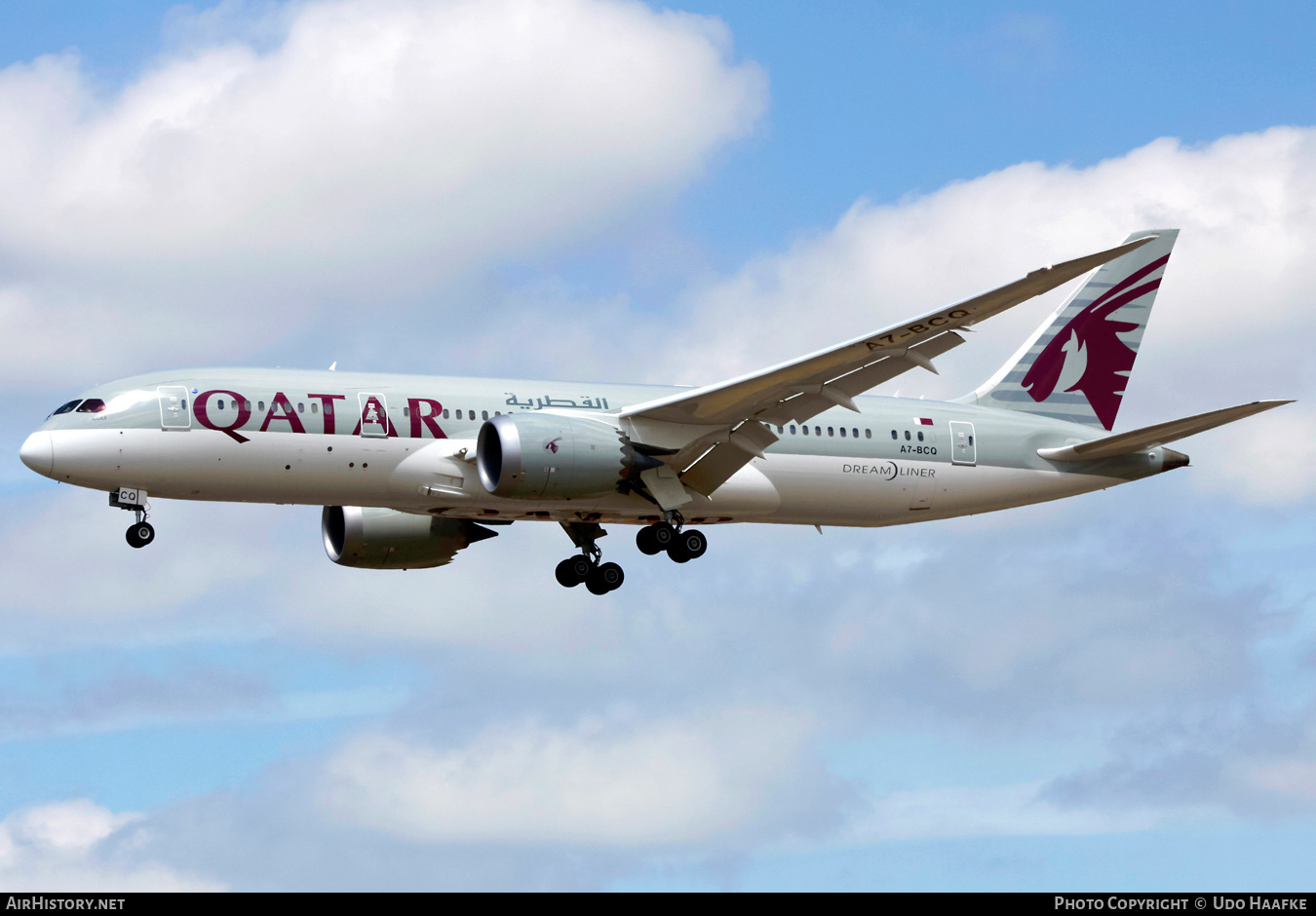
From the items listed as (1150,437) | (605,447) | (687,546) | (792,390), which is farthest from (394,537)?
(1150,437)

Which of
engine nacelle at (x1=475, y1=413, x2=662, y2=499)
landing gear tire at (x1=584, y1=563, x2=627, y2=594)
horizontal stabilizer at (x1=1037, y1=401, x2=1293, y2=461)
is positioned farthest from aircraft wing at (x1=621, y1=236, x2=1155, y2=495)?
horizontal stabilizer at (x1=1037, y1=401, x2=1293, y2=461)

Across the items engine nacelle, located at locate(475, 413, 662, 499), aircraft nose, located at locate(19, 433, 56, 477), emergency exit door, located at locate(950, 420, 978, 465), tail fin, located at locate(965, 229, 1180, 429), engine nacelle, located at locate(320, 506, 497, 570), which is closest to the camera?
aircraft nose, located at locate(19, 433, 56, 477)

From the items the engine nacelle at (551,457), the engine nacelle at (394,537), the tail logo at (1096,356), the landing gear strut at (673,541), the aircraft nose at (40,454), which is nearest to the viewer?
the aircraft nose at (40,454)

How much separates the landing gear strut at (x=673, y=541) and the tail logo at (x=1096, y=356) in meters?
10.8

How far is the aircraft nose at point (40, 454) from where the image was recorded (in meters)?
36.7

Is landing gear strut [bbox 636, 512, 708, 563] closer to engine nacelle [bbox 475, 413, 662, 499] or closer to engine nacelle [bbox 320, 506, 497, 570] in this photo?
engine nacelle [bbox 475, 413, 662, 499]

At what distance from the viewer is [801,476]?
41719 mm

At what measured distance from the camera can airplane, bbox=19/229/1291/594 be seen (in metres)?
36.8

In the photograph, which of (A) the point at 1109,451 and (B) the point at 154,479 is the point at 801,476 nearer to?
(A) the point at 1109,451

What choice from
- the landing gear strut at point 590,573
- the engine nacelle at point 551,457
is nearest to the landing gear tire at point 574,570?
the landing gear strut at point 590,573

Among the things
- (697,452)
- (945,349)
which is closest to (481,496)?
(697,452)

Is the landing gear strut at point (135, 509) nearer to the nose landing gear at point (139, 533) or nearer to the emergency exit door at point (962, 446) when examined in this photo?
the nose landing gear at point (139, 533)

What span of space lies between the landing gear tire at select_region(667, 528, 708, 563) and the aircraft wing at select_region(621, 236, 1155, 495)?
124 cm

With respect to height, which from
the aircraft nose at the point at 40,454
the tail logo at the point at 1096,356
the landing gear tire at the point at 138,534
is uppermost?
the tail logo at the point at 1096,356
